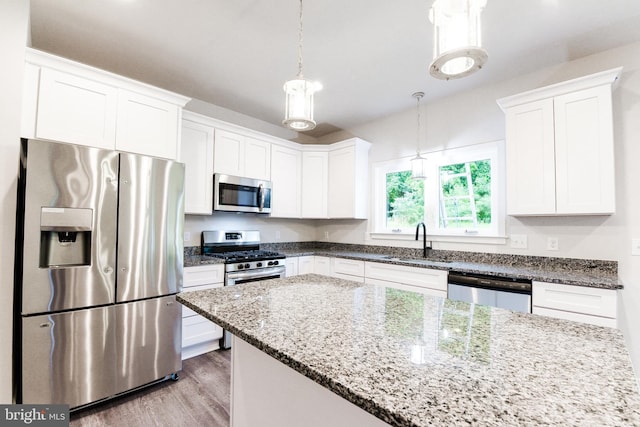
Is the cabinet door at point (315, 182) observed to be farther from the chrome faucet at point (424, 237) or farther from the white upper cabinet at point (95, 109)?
the white upper cabinet at point (95, 109)

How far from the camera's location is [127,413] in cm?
196

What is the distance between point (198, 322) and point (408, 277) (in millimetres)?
2089

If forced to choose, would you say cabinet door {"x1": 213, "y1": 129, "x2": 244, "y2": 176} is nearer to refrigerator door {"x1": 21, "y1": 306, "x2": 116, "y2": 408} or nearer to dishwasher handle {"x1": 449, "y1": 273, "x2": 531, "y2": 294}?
refrigerator door {"x1": 21, "y1": 306, "x2": 116, "y2": 408}

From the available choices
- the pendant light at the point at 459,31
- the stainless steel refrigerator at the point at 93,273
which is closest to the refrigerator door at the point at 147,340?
the stainless steel refrigerator at the point at 93,273

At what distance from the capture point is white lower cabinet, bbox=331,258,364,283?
3.32m

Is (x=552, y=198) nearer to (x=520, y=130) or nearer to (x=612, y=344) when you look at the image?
(x=520, y=130)

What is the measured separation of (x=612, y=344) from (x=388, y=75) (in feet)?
8.49

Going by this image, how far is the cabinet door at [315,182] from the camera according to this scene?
13.5 feet

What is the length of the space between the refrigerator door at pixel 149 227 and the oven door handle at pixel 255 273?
24.2 inches

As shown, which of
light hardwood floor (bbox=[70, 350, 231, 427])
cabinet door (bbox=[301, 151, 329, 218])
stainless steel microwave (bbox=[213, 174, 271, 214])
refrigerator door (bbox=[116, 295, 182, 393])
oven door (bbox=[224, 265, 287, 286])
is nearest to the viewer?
light hardwood floor (bbox=[70, 350, 231, 427])

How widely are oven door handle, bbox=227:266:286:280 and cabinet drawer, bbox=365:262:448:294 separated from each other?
3.34ft

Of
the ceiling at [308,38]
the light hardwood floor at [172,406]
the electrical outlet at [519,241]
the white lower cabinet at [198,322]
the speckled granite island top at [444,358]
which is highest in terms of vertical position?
the ceiling at [308,38]

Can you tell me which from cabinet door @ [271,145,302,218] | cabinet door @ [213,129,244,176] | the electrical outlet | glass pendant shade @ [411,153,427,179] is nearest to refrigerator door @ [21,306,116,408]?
cabinet door @ [213,129,244,176]

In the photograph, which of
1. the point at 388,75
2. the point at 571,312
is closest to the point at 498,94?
the point at 388,75
